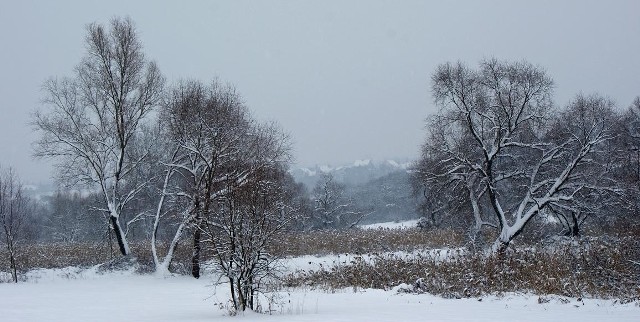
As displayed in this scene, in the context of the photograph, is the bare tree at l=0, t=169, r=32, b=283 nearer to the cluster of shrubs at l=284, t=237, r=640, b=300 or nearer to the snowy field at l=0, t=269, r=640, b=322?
the snowy field at l=0, t=269, r=640, b=322

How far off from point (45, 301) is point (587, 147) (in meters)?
20.0

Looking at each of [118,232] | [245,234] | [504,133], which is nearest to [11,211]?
[118,232]

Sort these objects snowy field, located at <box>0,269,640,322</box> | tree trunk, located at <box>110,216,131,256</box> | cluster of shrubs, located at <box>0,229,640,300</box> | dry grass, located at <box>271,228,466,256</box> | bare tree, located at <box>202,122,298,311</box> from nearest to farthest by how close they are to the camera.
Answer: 1. snowy field, located at <box>0,269,640,322</box>
2. bare tree, located at <box>202,122,298,311</box>
3. cluster of shrubs, located at <box>0,229,640,300</box>
4. tree trunk, located at <box>110,216,131,256</box>
5. dry grass, located at <box>271,228,466,256</box>

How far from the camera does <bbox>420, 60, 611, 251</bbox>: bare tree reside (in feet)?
65.6

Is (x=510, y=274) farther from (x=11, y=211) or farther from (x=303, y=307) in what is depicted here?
(x=11, y=211)

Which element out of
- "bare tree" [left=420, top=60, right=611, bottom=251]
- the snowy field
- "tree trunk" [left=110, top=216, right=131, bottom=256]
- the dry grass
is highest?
"bare tree" [left=420, top=60, right=611, bottom=251]

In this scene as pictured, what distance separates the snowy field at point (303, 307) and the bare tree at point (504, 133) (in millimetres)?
9291

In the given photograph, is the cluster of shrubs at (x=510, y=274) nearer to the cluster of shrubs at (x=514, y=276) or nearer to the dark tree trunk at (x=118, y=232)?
the cluster of shrubs at (x=514, y=276)

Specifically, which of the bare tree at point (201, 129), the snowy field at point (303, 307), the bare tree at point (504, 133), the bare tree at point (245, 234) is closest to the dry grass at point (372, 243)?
the bare tree at point (504, 133)

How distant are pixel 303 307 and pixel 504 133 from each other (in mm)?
14043

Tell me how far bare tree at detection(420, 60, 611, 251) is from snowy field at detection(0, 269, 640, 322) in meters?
9.29

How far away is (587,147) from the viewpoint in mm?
19078

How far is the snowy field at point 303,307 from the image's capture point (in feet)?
29.3

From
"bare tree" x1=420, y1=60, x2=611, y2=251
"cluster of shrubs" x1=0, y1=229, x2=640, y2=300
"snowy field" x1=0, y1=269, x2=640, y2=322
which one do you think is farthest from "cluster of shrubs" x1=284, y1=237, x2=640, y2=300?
"bare tree" x1=420, y1=60, x2=611, y2=251
